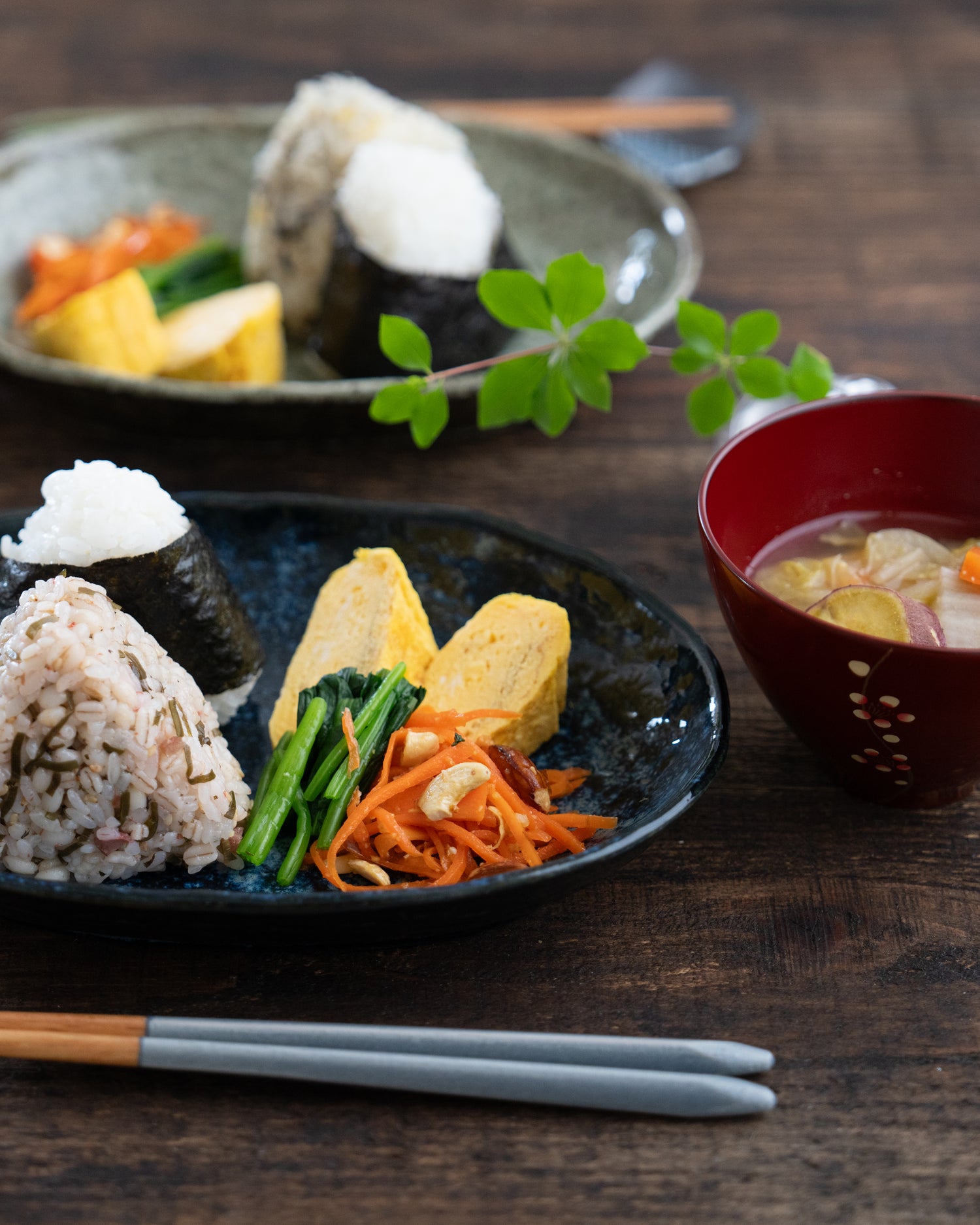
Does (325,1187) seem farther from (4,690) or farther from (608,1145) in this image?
(4,690)

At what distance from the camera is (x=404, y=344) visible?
1967 millimetres

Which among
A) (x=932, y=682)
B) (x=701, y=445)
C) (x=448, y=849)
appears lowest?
(x=701, y=445)

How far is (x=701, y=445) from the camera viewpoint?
2555 mm

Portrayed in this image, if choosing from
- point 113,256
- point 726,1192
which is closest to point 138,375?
point 113,256

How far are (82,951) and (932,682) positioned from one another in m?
1.07

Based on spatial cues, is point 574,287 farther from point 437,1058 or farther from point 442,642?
point 437,1058

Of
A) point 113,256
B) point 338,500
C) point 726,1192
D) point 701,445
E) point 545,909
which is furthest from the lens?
point 113,256

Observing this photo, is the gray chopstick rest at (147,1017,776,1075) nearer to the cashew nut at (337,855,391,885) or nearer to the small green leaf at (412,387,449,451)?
the cashew nut at (337,855,391,885)

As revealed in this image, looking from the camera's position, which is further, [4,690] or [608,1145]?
[4,690]

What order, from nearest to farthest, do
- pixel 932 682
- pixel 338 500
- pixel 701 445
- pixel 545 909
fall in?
1. pixel 932 682
2. pixel 545 909
3. pixel 338 500
4. pixel 701 445

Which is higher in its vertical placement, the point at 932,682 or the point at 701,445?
the point at 932,682

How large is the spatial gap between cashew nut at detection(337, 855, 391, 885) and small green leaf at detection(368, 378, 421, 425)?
818mm

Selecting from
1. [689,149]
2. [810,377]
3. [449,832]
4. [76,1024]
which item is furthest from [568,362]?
[689,149]

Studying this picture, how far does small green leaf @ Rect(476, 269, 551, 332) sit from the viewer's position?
193 centimetres
